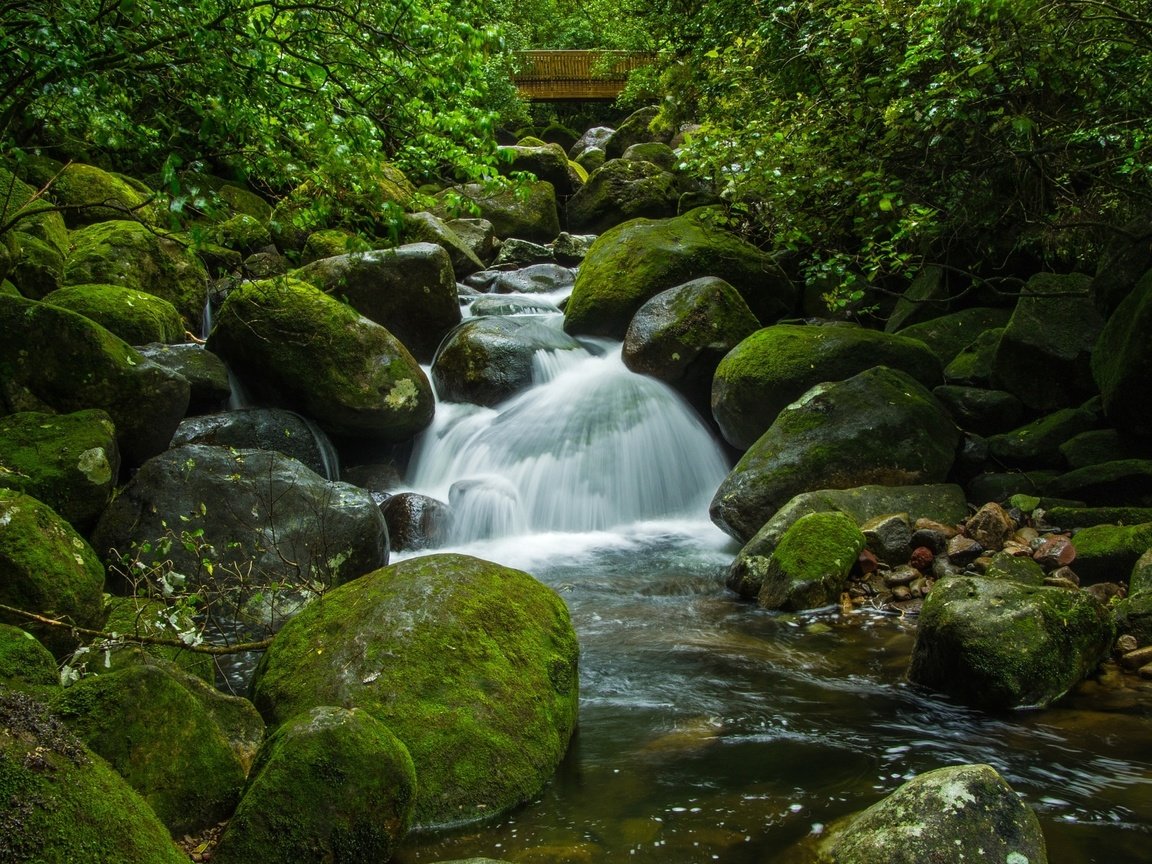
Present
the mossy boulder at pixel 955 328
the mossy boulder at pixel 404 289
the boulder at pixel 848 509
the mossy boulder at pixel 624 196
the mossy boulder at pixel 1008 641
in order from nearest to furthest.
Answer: the mossy boulder at pixel 1008 641 → the boulder at pixel 848 509 → the mossy boulder at pixel 955 328 → the mossy boulder at pixel 404 289 → the mossy boulder at pixel 624 196

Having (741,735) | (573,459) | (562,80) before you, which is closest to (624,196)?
(573,459)

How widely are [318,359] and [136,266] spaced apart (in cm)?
392

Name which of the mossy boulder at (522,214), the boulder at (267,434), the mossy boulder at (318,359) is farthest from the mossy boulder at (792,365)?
the mossy boulder at (522,214)

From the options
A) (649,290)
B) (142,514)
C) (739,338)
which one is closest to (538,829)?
Result: (142,514)

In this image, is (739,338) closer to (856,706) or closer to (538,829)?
(856,706)

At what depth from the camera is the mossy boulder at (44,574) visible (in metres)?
4.37

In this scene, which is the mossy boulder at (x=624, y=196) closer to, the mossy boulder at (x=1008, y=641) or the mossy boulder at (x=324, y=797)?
the mossy boulder at (x=1008, y=641)

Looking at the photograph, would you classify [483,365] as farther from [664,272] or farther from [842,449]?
[842,449]

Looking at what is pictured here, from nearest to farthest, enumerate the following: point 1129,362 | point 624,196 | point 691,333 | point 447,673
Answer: point 447,673, point 1129,362, point 691,333, point 624,196

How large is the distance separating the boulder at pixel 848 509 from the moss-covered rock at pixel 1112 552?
1349 millimetres

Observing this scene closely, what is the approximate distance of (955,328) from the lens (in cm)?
1118

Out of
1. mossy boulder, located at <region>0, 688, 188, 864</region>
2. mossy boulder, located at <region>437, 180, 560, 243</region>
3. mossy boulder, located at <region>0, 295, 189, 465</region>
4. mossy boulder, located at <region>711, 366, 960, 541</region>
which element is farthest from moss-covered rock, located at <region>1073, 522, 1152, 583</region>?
mossy boulder, located at <region>437, 180, 560, 243</region>

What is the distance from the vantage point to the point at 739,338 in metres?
11.5

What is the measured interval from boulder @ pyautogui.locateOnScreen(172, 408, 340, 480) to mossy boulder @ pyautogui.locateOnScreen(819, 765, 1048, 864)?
711cm
